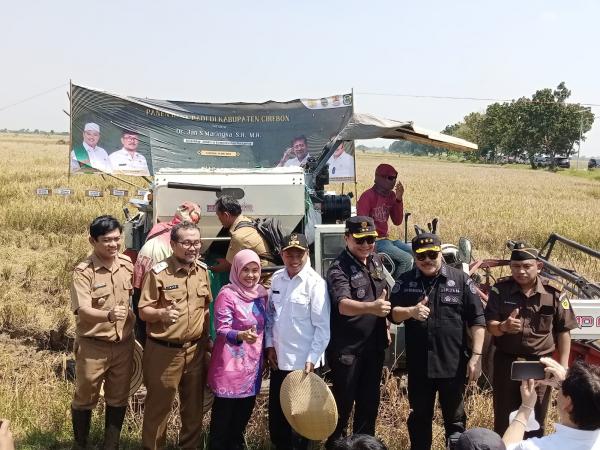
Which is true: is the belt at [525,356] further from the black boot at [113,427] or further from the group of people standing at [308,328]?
the black boot at [113,427]

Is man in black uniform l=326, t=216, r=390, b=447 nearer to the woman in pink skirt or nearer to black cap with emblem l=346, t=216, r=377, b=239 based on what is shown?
black cap with emblem l=346, t=216, r=377, b=239

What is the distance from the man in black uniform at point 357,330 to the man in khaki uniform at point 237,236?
1.06 m

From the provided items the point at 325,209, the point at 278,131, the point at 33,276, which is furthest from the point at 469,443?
the point at 278,131

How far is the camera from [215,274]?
17.7 ft

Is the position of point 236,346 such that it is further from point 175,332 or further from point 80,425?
point 80,425

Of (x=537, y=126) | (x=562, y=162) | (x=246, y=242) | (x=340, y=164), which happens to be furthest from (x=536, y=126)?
(x=246, y=242)

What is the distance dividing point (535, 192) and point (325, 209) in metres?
24.0

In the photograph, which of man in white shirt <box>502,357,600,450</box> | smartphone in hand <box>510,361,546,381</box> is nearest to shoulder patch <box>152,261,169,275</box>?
smartphone in hand <box>510,361,546,381</box>

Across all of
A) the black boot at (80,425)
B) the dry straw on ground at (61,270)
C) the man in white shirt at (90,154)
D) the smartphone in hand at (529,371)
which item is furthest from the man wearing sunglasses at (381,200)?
the man in white shirt at (90,154)

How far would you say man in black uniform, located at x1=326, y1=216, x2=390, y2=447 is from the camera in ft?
13.3

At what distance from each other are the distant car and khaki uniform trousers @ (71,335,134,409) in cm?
7484

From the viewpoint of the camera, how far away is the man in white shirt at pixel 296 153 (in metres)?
11.6

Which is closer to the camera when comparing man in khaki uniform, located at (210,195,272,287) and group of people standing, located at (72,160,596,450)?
group of people standing, located at (72,160,596,450)

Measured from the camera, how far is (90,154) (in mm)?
11078
